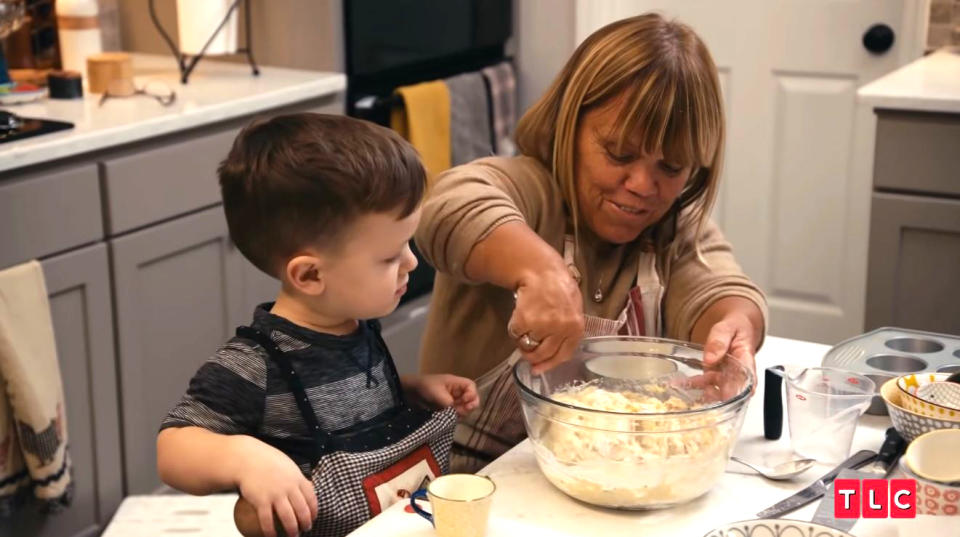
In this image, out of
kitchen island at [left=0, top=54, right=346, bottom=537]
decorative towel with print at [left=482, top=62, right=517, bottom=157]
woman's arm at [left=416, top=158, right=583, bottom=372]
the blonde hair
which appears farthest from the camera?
decorative towel with print at [left=482, top=62, right=517, bottom=157]

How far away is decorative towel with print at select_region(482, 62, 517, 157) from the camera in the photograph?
3.31 metres

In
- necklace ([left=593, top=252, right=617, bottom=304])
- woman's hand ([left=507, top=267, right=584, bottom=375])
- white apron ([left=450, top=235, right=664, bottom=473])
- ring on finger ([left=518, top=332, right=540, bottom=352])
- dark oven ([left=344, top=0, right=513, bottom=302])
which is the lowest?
white apron ([left=450, top=235, right=664, bottom=473])

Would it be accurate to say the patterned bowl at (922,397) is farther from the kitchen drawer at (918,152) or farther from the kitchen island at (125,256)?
Result: the kitchen island at (125,256)

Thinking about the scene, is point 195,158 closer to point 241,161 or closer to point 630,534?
point 241,161

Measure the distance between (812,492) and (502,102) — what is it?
2.30 meters

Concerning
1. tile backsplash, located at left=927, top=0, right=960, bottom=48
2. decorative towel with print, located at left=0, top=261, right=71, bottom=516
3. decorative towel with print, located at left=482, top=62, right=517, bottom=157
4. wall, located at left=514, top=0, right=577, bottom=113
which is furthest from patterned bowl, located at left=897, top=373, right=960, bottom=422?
wall, located at left=514, top=0, right=577, bottom=113

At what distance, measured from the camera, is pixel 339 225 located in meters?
1.23

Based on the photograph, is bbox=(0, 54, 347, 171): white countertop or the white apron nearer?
the white apron

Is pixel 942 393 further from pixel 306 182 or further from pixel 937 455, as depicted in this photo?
pixel 306 182

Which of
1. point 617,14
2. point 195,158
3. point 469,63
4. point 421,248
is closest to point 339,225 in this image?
point 421,248

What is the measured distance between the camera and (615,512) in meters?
1.16

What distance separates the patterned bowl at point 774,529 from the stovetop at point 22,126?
63.2 inches

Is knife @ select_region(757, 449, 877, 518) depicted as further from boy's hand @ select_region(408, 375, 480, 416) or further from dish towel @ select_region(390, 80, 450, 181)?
dish towel @ select_region(390, 80, 450, 181)

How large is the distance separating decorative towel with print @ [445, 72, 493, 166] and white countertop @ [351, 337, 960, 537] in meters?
1.91
